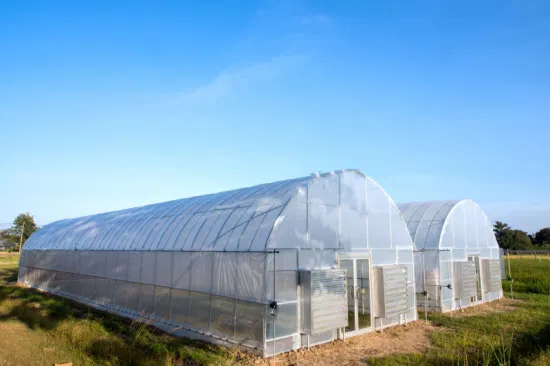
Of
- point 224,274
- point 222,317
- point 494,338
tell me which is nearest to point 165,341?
point 222,317

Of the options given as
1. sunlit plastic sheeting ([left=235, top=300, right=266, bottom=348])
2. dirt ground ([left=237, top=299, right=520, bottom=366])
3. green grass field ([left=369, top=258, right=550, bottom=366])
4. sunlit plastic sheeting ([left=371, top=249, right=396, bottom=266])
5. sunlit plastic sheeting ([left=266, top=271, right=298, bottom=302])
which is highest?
sunlit plastic sheeting ([left=371, top=249, right=396, bottom=266])

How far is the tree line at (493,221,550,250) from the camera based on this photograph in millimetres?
81438

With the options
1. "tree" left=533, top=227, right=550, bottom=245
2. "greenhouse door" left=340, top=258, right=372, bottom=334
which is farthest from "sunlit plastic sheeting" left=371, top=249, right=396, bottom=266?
"tree" left=533, top=227, right=550, bottom=245

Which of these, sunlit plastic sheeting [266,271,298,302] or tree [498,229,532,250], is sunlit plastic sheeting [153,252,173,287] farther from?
tree [498,229,532,250]

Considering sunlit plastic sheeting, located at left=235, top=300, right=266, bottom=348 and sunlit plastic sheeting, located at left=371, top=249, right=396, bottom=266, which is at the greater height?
sunlit plastic sheeting, located at left=371, top=249, right=396, bottom=266

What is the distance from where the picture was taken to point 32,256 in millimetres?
27828

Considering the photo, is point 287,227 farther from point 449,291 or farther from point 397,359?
point 449,291

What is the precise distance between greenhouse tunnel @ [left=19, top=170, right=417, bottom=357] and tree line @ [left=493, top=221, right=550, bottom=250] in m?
76.7

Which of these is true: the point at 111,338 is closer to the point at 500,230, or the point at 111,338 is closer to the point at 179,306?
the point at 179,306

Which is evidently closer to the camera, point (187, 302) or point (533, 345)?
point (533, 345)

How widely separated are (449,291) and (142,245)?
1438cm

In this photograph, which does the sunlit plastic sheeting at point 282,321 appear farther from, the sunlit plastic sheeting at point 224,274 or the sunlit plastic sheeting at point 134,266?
the sunlit plastic sheeting at point 134,266

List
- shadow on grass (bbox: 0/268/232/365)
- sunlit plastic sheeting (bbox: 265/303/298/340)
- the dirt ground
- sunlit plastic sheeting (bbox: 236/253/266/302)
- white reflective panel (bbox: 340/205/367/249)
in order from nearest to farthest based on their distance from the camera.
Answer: shadow on grass (bbox: 0/268/232/365) < the dirt ground < sunlit plastic sheeting (bbox: 265/303/298/340) < sunlit plastic sheeting (bbox: 236/253/266/302) < white reflective panel (bbox: 340/205/367/249)

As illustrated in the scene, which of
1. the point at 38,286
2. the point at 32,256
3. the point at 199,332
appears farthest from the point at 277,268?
the point at 32,256
